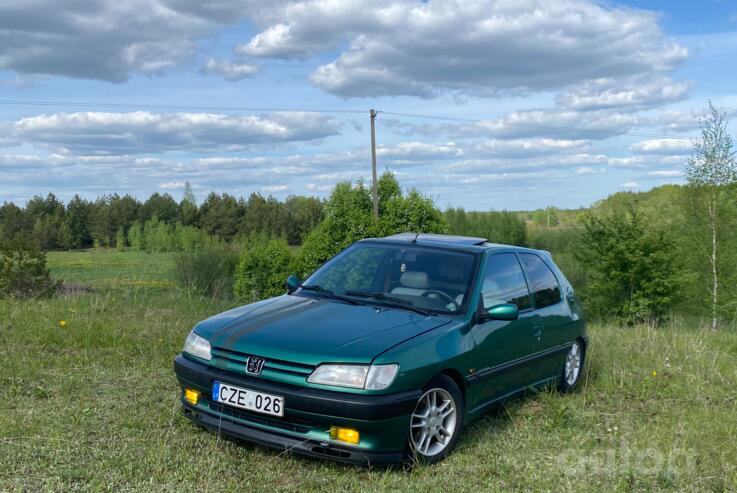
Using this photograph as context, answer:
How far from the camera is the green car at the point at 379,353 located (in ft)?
12.8

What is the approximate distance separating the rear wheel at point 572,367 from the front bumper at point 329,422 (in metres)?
2.76

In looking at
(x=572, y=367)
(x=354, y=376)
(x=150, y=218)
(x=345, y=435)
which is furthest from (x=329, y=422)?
(x=150, y=218)

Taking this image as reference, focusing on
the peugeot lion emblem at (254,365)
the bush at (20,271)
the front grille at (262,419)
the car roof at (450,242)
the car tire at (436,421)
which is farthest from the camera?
the bush at (20,271)

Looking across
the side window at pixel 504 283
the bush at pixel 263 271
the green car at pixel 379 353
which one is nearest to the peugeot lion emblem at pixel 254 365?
the green car at pixel 379 353

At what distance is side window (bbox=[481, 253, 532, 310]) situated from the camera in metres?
5.15

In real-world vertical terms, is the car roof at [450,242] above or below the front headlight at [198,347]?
above

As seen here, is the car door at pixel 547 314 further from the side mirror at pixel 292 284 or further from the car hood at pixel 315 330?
the side mirror at pixel 292 284

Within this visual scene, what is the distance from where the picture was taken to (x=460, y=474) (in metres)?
4.12

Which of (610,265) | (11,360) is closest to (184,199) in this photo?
(610,265)

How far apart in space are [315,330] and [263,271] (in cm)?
4517

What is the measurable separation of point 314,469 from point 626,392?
3692mm

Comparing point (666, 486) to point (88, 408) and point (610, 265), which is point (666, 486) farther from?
point (610, 265)

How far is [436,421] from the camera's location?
14.2 ft

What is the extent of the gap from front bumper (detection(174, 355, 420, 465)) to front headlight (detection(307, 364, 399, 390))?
0.06 metres
